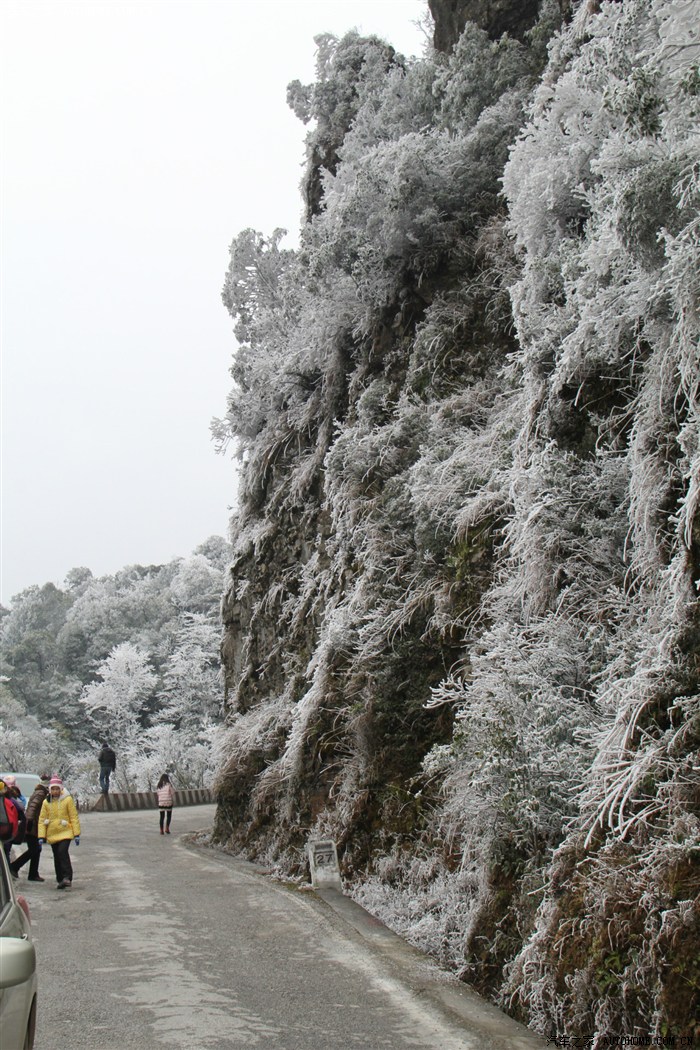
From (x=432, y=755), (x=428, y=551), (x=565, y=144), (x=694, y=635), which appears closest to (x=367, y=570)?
(x=428, y=551)

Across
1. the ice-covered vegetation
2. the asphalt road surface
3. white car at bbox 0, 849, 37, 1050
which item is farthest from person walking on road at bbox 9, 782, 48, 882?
the ice-covered vegetation

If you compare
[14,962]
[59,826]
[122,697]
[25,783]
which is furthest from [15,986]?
[122,697]

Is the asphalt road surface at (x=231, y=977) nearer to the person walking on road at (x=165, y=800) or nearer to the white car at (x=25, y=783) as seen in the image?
the white car at (x=25, y=783)

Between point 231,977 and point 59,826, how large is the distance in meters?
5.07

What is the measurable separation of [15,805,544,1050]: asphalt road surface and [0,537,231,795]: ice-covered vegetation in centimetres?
2783

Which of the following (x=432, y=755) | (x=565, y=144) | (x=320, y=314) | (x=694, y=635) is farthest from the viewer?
(x=320, y=314)

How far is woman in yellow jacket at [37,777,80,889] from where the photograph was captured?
11516 mm

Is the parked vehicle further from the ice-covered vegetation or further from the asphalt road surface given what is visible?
the ice-covered vegetation

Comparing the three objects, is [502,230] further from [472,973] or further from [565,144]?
[472,973]

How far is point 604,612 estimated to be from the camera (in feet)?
26.2

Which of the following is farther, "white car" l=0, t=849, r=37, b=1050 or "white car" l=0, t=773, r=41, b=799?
"white car" l=0, t=773, r=41, b=799

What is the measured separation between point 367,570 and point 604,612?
15.9ft

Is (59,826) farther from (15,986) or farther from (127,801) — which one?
(127,801)

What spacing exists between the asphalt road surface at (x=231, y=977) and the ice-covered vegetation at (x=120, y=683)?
2783cm
